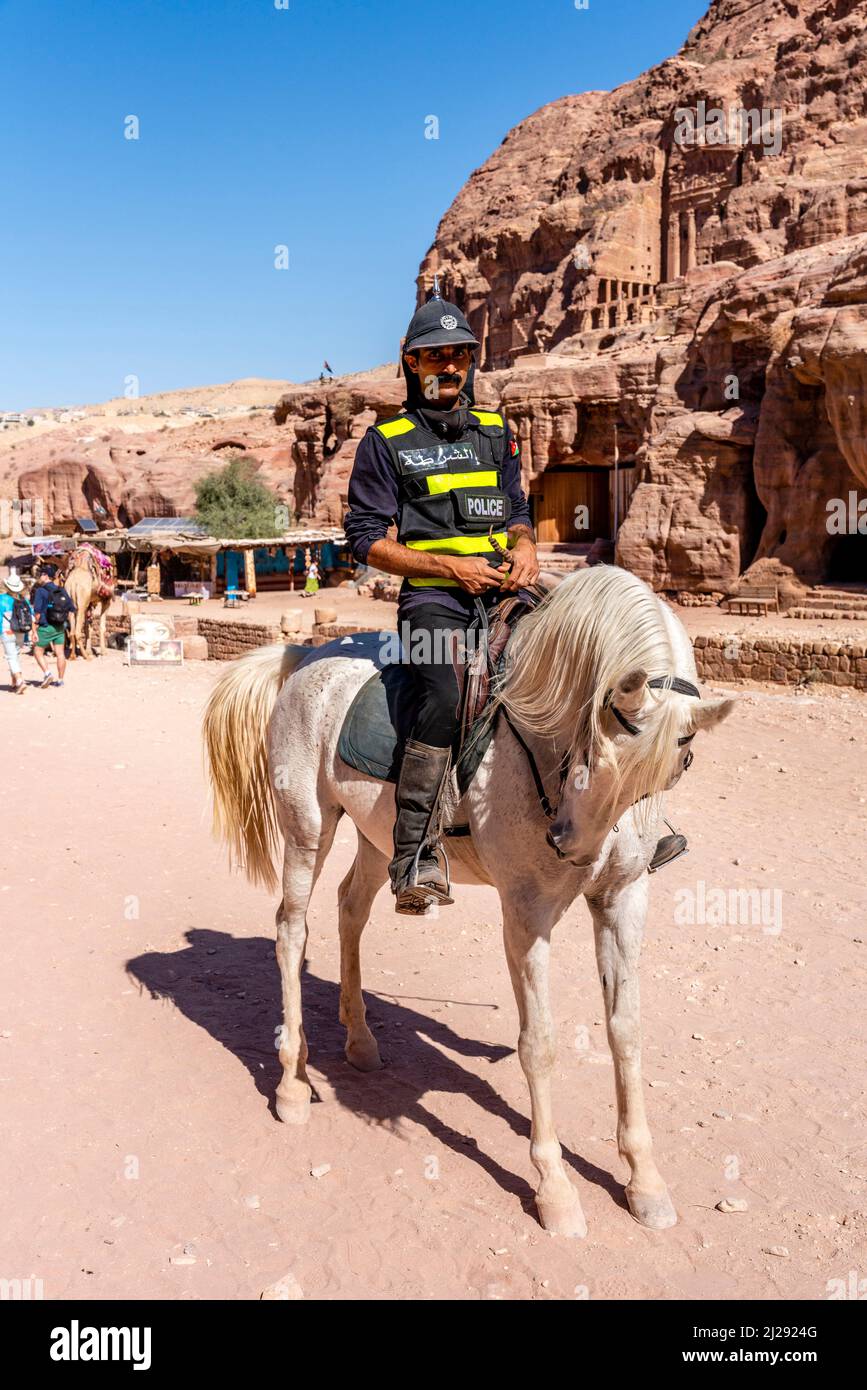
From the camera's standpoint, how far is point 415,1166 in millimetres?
3738

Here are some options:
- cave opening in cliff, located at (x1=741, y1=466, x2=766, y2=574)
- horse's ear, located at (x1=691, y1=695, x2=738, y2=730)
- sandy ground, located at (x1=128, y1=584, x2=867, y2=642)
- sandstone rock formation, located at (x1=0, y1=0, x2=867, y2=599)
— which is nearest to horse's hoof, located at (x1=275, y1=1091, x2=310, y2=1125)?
horse's ear, located at (x1=691, y1=695, x2=738, y2=730)

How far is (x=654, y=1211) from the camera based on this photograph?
3344 millimetres

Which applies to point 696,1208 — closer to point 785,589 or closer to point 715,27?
point 785,589

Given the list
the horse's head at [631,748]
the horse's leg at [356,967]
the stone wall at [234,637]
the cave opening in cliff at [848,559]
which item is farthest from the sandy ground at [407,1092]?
the cave opening in cliff at [848,559]

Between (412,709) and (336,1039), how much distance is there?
Answer: 219cm

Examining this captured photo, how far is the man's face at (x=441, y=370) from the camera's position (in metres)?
3.60

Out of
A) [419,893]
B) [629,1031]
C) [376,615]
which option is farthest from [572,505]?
[629,1031]

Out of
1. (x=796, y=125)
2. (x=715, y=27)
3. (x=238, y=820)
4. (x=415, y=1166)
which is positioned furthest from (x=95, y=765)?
(x=715, y=27)

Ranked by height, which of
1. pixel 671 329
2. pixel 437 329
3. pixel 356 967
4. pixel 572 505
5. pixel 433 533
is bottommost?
pixel 356 967

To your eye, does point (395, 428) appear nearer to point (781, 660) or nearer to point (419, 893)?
point (419, 893)

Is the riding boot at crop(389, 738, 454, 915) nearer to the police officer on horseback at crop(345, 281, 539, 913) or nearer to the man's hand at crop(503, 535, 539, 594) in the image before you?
the police officer on horseback at crop(345, 281, 539, 913)

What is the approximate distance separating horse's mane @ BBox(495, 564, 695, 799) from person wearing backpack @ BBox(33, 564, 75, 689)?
47.9 ft

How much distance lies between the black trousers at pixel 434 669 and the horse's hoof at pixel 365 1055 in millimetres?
1832

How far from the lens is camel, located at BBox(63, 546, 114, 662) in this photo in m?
19.9
